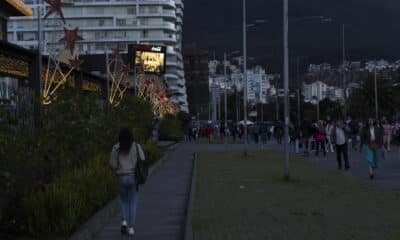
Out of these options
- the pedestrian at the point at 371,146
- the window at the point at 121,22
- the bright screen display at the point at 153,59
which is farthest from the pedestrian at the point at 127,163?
the window at the point at 121,22

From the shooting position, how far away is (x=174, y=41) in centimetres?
14125

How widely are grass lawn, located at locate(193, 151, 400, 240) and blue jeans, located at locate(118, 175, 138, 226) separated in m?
1.08

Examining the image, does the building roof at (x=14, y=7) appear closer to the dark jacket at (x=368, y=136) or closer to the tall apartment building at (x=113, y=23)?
the dark jacket at (x=368, y=136)

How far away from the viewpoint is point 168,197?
19.3 m

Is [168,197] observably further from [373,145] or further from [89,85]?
[89,85]

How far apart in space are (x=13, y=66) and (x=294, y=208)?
11.9 m

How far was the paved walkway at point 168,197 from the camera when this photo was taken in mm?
13195

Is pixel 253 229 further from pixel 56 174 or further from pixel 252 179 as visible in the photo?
pixel 252 179

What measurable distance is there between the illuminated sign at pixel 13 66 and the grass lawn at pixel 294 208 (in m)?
6.47

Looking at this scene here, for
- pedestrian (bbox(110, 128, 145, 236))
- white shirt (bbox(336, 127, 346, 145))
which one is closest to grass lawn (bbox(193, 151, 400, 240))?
pedestrian (bbox(110, 128, 145, 236))

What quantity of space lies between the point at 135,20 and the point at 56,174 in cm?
12374

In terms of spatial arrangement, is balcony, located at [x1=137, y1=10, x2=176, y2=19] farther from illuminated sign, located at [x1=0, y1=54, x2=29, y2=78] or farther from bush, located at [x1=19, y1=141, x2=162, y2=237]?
bush, located at [x1=19, y1=141, x2=162, y2=237]

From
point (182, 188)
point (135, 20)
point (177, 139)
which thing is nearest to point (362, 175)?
point (182, 188)

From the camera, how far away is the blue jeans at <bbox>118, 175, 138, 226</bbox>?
12352 millimetres
